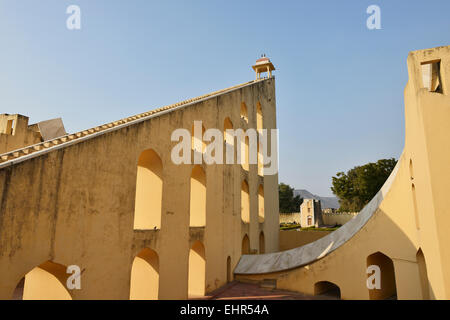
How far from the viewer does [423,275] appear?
729 cm

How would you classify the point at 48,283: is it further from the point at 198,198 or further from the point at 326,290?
the point at 326,290

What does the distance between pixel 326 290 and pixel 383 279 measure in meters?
1.95

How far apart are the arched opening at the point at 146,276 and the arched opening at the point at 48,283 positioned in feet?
7.57

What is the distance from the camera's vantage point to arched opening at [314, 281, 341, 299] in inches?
→ 391

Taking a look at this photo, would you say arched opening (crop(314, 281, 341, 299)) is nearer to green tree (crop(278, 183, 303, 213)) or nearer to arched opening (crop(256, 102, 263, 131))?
arched opening (crop(256, 102, 263, 131))

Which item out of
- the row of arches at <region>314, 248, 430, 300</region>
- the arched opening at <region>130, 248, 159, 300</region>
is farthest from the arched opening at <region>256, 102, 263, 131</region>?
the arched opening at <region>130, 248, 159, 300</region>

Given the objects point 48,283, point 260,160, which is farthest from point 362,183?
point 48,283

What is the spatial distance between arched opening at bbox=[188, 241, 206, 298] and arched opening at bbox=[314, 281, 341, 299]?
12.5 ft

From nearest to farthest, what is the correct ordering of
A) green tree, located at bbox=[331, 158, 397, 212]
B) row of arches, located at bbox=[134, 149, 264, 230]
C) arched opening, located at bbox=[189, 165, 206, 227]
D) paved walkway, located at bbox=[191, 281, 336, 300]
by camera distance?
row of arches, located at bbox=[134, 149, 264, 230] → paved walkway, located at bbox=[191, 281, 336, 300] → arched opening, located at bbox=[189, 165, 206, 227] → green tree, located at bbox=[331, 158, 397, 212]

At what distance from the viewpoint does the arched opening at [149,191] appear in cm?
776

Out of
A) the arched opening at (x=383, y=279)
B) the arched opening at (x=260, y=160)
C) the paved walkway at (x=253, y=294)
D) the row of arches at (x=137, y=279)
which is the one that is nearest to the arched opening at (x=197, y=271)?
the row of arches at (x=137, y=279)

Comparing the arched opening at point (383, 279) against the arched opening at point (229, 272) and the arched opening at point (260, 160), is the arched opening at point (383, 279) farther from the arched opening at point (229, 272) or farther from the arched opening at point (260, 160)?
the arched opening at point (260, 160)

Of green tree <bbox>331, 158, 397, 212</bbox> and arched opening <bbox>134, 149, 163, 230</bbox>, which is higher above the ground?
green tree <bbox>331, 158, 397, 212</bbox>
